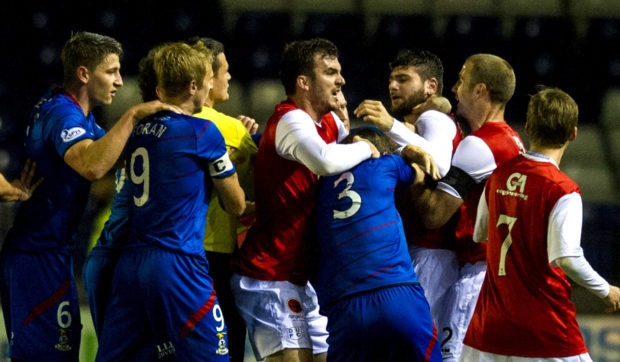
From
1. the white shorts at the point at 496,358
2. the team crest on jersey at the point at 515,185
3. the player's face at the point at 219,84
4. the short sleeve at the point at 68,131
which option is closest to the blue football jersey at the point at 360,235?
the white shorts at the point at 496,358

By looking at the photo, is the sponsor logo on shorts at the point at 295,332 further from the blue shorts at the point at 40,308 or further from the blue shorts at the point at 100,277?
the blue shorts at the point at 40,308

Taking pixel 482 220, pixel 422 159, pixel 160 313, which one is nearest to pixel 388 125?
pixel 422 159

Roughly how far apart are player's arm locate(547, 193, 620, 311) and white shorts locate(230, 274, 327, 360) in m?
1.09

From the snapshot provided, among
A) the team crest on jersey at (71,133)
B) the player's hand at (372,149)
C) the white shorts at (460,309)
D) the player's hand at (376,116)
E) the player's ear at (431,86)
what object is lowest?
the white shorts at (460,309)

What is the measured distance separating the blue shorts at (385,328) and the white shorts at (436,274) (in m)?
0.72

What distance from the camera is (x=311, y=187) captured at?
137 inches

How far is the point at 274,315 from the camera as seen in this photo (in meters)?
3.30

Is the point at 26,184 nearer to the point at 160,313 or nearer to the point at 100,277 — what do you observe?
the point at 100,277

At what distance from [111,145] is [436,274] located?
1.79 meters

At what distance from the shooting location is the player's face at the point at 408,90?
434cm

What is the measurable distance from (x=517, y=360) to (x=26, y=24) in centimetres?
829

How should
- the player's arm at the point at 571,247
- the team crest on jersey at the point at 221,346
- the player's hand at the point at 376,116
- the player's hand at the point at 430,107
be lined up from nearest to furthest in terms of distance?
1. the player's arm at the point at 571,247
2. the team crest on jersey at the point at 221,346
3. the player's hand at the point at 376,116
4. the player's hand at the point at 430,107

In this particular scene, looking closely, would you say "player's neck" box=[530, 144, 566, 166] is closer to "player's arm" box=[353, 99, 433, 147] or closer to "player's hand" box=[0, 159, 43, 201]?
"player's arm" box=[353, 99, 433, 147]

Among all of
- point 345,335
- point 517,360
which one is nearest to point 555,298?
point 517,360
